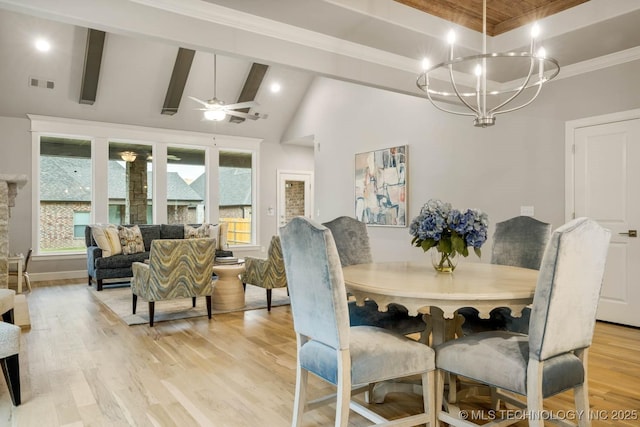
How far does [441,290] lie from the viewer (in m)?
1.94

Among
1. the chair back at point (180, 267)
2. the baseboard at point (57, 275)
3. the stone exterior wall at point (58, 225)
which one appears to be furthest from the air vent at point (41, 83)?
the chair back at point (180, 267)

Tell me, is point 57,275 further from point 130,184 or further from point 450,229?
point 450,229

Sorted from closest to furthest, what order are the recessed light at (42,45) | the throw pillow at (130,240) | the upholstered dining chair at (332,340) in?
the upholstered dining chair at (332,340) → the recessed light at (42,45) → the throw pillow at (130,240)

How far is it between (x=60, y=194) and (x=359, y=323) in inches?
264

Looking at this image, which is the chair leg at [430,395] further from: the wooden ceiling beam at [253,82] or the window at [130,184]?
the window at [130,184]

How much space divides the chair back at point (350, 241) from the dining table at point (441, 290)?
57cm

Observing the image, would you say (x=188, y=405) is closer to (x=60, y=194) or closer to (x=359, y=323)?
(x=359, y=323)

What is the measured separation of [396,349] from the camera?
1.92 meters

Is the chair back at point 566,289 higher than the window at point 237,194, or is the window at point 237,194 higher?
the window at point 237,194

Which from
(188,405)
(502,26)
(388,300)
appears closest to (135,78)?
(502,26)

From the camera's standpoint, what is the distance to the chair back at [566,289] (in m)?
1.71

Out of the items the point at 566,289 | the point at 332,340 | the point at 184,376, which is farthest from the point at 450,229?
the point at 184,376

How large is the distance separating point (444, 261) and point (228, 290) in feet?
10.1

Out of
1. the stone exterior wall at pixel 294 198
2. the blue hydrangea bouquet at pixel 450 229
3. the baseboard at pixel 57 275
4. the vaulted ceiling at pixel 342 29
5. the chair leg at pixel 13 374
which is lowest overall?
the baseboard at pixel 57 275
